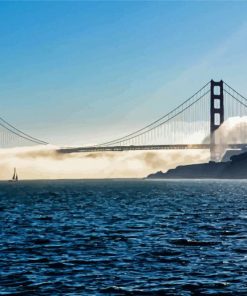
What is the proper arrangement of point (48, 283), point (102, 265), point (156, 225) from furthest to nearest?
point (156, 225) → point (102, 265) → point (48, 283)

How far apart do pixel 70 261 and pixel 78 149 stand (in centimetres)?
15902

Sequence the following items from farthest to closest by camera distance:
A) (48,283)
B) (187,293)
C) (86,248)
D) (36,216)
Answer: (36,216) < (86,248) < (48,283) < (187,293)

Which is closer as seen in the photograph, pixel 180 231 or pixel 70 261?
pixel 70 261

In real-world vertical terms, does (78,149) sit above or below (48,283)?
above

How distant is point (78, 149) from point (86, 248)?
15447 cm

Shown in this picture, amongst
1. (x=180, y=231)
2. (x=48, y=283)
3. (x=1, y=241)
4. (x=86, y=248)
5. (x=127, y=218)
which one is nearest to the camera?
(x=48, y=283)

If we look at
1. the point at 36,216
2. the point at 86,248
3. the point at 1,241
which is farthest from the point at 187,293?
the point at 36,216

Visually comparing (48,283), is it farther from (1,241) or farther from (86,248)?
(1,241)

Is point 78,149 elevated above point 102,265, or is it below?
above

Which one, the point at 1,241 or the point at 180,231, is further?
the point at 180,231

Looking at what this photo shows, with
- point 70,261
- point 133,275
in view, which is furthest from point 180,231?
point 133,275

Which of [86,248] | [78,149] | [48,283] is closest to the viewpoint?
[48,283]

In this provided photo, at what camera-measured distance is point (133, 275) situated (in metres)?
24.3

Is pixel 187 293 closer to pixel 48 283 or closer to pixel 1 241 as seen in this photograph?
pixel 48 283
